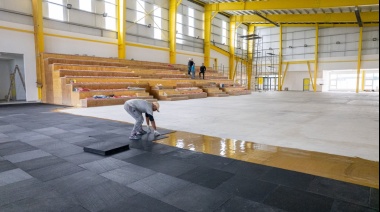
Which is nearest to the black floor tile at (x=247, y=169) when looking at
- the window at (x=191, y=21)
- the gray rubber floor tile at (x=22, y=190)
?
the gray rubber floor tile at (x=22, y=190)

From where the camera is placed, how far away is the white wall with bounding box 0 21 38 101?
1201 centimetres

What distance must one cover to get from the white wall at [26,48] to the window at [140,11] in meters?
7.27

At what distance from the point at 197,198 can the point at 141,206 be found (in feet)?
1.54

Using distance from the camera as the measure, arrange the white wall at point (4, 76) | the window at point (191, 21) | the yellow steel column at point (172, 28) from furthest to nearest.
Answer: the window at point (191, 21) → the yellow steel column at point (172, 28) → the white wall at point (4, 76)

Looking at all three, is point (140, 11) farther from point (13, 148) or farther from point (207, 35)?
point (13, 148)

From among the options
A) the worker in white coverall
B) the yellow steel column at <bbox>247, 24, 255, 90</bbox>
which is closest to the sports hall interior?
the worker in white coverall

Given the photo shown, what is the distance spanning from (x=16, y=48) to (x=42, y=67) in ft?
4.52

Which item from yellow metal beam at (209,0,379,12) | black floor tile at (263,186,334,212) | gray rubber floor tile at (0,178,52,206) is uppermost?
yellow metal beam at (209,0,379,12)

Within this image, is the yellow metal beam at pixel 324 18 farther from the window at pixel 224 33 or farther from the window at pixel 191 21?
the window at pixel 191 21

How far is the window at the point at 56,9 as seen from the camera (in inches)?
540

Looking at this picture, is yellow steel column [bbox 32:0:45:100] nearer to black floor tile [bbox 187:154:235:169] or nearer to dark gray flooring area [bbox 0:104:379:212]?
dark gray flooring area [bbox 0:104:379:212]

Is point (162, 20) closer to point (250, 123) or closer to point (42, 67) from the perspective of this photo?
point (42, 67)

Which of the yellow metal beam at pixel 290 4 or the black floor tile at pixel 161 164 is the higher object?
the yellow metal beam at pixel 290 4

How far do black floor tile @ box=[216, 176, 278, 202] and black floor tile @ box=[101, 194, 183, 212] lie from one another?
570 millimetres
